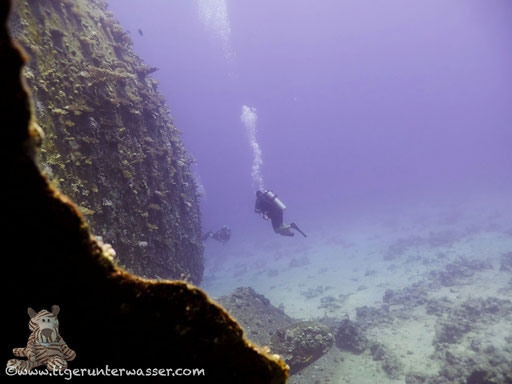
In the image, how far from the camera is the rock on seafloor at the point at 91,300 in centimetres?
162

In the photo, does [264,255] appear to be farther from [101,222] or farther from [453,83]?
[453,83]

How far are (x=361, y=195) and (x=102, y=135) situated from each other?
98655 mm

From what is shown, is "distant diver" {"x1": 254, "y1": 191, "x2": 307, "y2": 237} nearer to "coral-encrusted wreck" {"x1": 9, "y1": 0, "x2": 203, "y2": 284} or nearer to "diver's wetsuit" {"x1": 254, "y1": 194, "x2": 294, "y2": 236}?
"diver's wetsuit" {"x1": 254, "y1": 194, "x2": 294, "y2": 236}

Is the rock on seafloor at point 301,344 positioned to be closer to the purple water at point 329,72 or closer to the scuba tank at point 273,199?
the scuba tank at point 273,199

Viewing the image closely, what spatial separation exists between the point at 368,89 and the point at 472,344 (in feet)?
671

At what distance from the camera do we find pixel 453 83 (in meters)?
200

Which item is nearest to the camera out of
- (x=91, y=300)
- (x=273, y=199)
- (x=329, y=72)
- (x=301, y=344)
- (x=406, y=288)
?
(x=91, y=300)

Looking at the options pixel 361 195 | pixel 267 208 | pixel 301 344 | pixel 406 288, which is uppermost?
pixel 361 195

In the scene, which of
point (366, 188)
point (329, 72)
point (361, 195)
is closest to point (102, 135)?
point (361, 195)

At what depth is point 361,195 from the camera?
96750 mm

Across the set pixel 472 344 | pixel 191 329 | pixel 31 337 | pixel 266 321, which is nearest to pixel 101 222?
pixel 31 337

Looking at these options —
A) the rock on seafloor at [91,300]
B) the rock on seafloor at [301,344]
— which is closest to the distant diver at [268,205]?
the rock on seafloor at [301,344]

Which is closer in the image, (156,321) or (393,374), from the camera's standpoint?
(156,321)

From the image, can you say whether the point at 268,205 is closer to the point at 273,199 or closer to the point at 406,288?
the point at 273,199
